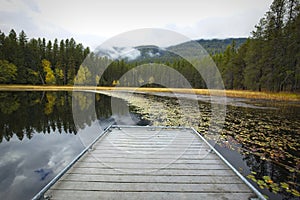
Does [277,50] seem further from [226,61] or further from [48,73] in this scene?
[48,73]

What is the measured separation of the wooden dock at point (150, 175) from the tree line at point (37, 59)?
136 ft

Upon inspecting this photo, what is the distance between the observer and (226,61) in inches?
1619

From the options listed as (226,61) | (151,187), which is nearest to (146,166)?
(151,187)

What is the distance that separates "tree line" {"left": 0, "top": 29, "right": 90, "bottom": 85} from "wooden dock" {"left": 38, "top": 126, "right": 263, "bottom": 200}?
4136 centimetres

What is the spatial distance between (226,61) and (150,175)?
44040 mm

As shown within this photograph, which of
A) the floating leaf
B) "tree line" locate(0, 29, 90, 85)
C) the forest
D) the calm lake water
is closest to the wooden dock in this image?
the calm lake water

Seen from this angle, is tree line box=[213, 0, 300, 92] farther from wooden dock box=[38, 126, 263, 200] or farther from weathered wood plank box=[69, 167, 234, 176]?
weathered wood plank box=[69, 167, 234, 176]

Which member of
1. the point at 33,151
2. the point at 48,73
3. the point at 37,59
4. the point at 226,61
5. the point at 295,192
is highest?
the point at 37,59

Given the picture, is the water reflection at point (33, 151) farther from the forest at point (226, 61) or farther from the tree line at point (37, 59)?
the tree line at point (37, 59)

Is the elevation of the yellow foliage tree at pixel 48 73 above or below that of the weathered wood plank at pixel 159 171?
above

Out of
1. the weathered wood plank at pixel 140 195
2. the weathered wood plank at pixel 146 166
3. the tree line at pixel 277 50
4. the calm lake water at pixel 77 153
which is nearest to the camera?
the weathered wood plank at pixel 140 195

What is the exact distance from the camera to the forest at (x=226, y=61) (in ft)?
73.5

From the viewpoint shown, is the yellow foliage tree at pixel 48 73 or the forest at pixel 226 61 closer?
the forest at pixel 226 61

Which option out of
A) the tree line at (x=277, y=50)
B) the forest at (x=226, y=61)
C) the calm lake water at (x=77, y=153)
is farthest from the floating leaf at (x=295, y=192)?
the tree line at (x=277, y=50)
